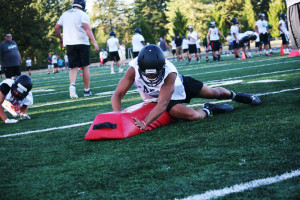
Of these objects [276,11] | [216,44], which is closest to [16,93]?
[216,44]

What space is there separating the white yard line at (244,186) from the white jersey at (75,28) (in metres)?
7.12

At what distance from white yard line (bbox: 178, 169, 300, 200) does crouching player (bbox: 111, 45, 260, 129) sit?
1.89 meters

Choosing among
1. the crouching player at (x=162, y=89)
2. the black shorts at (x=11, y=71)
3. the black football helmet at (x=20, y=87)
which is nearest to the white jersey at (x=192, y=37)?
the black shorts at (x=11, y=71)

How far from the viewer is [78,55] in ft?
28.6

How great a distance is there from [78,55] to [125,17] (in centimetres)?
7800

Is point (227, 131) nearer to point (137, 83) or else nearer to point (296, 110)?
point (296, 110)

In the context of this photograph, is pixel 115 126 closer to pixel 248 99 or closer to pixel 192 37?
pixel 248 99

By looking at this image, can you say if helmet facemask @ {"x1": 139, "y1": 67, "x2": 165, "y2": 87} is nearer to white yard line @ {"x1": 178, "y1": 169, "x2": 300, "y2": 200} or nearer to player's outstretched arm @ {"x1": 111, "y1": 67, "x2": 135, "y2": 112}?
player's outstretched arm @ {"x1": 111, "y1": 67, "x2": 135, "y2": 112}

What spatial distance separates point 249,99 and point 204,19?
66.5 m

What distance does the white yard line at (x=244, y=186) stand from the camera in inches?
78.7

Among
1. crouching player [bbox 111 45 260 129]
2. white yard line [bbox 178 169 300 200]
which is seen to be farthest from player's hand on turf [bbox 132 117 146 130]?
white yard line [bbox 178 169 300 200]

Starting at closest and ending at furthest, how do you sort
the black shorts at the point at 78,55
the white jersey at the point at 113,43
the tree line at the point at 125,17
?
the black shorts at the point at 78,55
the white jersey at the point at 113,43
the tree line at the point at 125,17

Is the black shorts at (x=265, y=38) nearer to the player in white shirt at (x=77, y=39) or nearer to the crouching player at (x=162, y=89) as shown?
the player in white shirt at (x=77, y=39)

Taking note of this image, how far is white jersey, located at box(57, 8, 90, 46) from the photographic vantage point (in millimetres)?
8586
